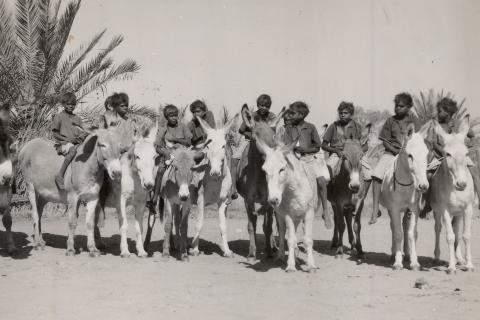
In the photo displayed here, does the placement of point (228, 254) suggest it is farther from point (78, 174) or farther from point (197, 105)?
point (78, 174)

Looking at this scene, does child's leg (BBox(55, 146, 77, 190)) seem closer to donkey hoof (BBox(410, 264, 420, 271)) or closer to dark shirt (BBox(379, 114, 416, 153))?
dark shirt (BBox(379, 114, 416, 153))

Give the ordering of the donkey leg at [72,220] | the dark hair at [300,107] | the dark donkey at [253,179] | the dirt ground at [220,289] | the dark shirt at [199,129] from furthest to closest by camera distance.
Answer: the dark shirt at [199,129] → the dark hair at [300,107] → the donkey leg at [72,220] → the dark donkey at [253,179] → the dirt ground at [220,289]

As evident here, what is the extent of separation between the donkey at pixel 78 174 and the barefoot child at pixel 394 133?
14.8 ft

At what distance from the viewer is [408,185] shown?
8953mm

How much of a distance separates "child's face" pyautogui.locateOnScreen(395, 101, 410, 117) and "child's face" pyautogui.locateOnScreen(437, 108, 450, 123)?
1.80ft

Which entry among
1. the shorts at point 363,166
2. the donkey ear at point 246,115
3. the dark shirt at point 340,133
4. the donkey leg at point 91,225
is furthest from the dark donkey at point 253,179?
the donkey leg at point 91,225

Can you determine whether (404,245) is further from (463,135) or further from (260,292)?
(260,292)

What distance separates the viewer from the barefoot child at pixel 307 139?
10039 millimetres

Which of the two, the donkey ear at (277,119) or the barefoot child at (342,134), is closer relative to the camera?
the donkey ear at (277,119)

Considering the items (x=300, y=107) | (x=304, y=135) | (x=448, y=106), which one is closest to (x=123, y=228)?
(x=304, y=135)

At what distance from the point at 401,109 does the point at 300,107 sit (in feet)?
5.84

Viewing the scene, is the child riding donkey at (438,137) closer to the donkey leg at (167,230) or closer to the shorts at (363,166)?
the shorts at (363,166)

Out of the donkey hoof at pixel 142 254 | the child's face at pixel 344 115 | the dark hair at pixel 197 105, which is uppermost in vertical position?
the dark hair at pixel 197 105

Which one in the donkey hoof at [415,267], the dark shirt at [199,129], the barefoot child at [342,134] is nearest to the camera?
the donkey hoof at [415,267]
